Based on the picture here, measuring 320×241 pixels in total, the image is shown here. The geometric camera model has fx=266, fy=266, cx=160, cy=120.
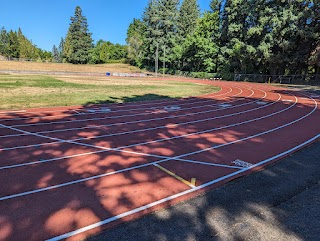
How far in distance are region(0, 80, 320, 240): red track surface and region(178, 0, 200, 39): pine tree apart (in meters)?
61.6

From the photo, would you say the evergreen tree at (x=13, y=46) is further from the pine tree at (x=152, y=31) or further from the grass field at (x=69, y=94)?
the grass field at (x=69, y=94)

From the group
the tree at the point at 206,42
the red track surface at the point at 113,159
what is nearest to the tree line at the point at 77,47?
the tree at the point at 206,42

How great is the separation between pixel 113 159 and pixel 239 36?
4442cm

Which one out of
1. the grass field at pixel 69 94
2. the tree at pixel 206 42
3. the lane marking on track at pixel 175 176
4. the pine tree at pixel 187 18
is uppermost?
the pine tree at pixel 187 18

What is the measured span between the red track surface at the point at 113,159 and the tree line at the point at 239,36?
27.1 metres

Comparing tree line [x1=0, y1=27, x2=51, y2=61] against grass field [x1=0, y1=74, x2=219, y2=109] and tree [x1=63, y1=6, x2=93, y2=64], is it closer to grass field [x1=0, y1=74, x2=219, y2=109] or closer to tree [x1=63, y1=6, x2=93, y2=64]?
tree [x1=63, y1=6, x2=93, y2=64]

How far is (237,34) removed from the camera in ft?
151

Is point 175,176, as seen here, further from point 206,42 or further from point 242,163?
point 206,42

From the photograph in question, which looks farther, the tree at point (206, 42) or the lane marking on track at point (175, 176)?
the tree at point (206, 42)

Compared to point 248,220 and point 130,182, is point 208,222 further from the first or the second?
point 130,182

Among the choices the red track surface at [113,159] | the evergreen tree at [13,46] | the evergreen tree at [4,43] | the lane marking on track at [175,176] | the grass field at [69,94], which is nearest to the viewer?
the red track surface at [113,159]

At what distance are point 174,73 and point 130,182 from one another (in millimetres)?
63160

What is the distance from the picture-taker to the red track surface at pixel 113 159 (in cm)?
445

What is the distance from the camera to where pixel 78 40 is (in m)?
85.5
